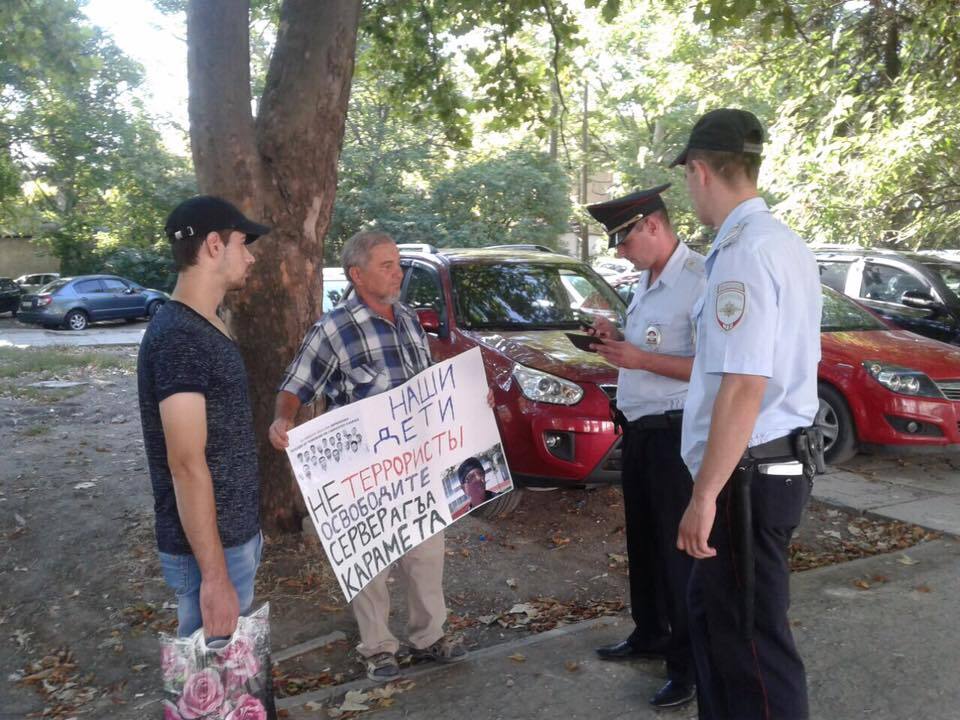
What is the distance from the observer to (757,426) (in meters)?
2.63

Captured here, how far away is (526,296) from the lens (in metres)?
6.86

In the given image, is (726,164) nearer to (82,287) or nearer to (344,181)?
(344,181)

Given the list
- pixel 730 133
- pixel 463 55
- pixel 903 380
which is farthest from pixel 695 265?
pixel 463 55

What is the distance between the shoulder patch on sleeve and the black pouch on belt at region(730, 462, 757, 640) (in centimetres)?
42

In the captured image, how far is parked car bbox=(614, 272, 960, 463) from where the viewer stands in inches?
277

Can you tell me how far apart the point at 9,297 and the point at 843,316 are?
27.8 meters

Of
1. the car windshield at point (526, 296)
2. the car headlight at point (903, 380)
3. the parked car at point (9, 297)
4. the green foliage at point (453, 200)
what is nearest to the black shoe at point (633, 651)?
the car windshield at point (526, 296)

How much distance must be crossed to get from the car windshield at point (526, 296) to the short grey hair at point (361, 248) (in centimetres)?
258

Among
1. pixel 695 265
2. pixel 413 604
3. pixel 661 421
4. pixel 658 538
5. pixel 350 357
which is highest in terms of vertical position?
pixel 695 265

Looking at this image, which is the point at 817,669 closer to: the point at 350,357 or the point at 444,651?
the point at 444,651

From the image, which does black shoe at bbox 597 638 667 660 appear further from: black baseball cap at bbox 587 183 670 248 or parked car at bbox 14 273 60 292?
parked car at bbox 14 273 60 292

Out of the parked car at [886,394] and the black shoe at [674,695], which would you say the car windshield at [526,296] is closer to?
the parked car at [886,394]

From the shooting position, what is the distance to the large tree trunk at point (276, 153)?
16.2 feet

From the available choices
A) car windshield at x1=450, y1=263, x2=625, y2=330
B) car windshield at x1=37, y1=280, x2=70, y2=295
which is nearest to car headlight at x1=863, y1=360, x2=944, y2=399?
car windshield at x1=450, y1=263, x2=625, y2=330
